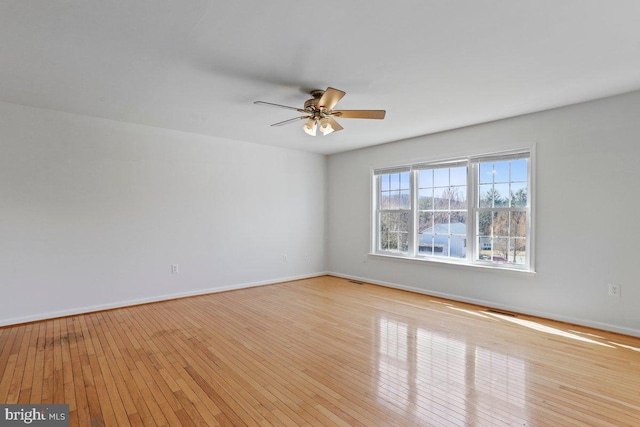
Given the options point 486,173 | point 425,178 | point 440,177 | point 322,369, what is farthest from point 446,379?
point 425,178

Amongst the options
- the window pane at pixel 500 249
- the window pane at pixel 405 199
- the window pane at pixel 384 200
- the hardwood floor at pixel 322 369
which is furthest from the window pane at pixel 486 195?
the window pane at pixel 384 200

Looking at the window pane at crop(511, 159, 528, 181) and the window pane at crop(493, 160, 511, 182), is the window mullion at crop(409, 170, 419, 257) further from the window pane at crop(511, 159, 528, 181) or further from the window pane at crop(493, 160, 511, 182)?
the window pane at crop(511, 159, 528, 181)

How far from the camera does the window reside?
405 centimetres

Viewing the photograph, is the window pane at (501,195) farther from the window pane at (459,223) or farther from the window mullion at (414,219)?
the window mullion at (414,219)

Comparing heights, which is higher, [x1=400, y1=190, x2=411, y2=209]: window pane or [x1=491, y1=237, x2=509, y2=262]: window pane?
[x1=400, y1=190, x2=411, y2=209]: window pane

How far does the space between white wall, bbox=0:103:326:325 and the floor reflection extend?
304cm

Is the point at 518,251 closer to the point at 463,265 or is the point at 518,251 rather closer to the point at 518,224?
the point at 518,224

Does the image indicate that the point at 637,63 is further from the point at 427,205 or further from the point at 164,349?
the point at 164,349

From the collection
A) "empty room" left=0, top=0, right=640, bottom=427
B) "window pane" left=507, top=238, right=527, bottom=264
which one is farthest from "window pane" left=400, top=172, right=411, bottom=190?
"window pane" left=507, top=238, right=527, bottom=264

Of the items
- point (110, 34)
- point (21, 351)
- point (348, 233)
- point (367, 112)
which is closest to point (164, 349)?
point (21, 351)

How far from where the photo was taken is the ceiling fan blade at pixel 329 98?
2639 mm

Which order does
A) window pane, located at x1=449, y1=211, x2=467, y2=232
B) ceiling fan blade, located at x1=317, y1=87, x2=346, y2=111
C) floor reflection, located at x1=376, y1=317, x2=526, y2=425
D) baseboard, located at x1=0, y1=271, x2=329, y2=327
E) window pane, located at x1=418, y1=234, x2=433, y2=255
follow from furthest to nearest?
window pane, located at x1=418, y1=234, x2=433, y2=255
window pane, located at x1=449, y1=211, x2=467, y2=232
baseboard, located at x1=0, y1=271, x2=329, y2=327
ceiling fan blade, located at x1=317, y1=87, x2=346, y2=111
floor reflection, located at x1=376, y1=317, x2=526, y2=425

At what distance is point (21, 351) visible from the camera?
9.36 feet
